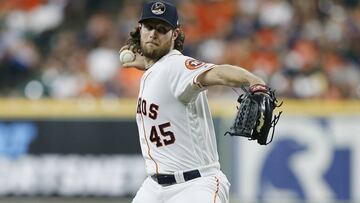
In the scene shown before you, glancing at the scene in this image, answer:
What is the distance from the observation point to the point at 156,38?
18.5ft

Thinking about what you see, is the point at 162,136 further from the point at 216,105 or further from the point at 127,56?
the point at 216,105

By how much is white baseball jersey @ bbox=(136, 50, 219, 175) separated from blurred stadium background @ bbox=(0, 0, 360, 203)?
5.53 m

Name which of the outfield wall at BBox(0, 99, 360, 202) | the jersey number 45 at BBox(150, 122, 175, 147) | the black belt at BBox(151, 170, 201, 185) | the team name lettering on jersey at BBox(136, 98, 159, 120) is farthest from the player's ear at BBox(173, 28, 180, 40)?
the outfield wall at BBox(0, 99, 360, 202)

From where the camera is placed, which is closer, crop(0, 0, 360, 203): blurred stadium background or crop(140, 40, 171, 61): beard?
crop(140, 40, 171, 61): beard

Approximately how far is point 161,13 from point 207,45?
746cm

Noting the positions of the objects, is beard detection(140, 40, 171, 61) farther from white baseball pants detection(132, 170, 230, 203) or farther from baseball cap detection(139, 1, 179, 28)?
white baseball pants detection(132, 170, 230, 203)

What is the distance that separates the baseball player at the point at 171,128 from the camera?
554 centimetres

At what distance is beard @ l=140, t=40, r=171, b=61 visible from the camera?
564 cm

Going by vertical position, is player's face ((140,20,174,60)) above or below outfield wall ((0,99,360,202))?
above

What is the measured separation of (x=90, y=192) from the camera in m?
11.6

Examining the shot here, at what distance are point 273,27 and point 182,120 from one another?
7605 millimetres

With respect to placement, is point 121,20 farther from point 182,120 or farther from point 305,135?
point 182,120

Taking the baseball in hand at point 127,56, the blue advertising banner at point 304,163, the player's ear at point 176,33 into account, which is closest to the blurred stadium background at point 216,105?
the blue advertising banner at point 304,163

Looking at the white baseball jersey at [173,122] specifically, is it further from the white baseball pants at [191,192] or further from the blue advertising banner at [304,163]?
the blue advertising banner at [304,163]
